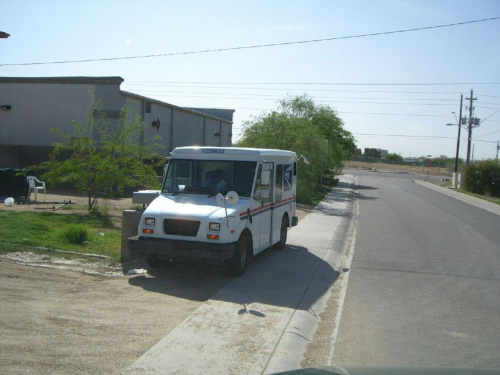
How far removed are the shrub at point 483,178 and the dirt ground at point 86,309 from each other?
37.9m

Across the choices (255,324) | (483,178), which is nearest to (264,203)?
(255,324)

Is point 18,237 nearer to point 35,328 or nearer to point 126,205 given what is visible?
point 35,328

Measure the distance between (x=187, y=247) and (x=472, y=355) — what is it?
4.47m

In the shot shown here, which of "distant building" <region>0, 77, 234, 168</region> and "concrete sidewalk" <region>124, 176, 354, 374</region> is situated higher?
"distant building" <region>0, 77, 234, 168</region>

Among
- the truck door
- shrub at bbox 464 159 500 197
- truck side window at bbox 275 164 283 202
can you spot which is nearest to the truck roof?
the truck door

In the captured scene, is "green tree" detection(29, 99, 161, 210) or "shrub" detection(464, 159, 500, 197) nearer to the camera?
"green tree" detection(29, 99, 161, 210)

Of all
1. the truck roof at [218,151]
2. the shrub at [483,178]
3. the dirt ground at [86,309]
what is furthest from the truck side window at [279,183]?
the shrub at [483,178]

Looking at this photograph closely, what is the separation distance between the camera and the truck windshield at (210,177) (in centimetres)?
948

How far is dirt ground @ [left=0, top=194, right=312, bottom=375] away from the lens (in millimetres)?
4906

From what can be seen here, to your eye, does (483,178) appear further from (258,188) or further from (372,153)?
(372,153)

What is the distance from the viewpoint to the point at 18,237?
1055 centimetres

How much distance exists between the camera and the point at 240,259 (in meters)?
8.70

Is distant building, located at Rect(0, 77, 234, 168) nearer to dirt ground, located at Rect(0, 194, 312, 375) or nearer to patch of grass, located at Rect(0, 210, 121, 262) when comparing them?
patch of grass, located at Rect(0, 210, 121, 262)

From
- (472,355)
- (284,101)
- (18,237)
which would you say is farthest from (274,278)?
(284,101)
